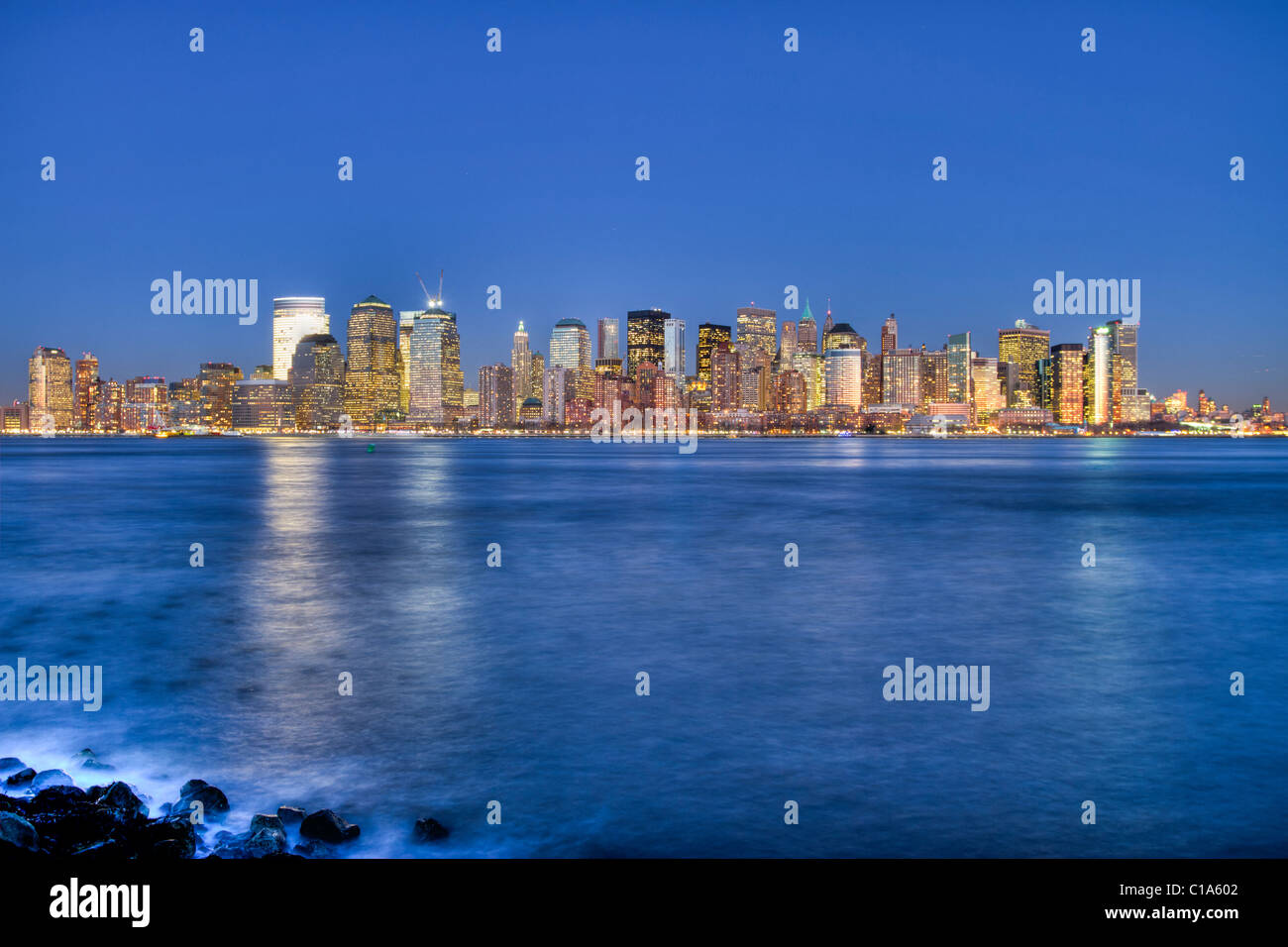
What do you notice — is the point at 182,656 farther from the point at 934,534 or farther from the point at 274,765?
the point at 934,534

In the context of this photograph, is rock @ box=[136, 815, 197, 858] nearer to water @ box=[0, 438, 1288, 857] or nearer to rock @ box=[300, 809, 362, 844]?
water @ box=[0, 438, 1288, 857]

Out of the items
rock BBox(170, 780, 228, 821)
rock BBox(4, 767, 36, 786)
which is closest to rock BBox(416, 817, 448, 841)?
rock BBox(170, 780, 228, 821)

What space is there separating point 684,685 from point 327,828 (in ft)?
22.0

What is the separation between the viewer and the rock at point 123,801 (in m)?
8.93

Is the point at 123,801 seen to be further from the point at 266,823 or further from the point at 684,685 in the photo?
the point at 684,685

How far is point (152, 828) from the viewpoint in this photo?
8.38 meters

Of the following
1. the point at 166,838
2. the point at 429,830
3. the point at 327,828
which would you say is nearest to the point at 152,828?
the point at 166,838

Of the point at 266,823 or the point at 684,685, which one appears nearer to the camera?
the point at 266,823

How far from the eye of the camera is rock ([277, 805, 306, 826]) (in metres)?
8.95

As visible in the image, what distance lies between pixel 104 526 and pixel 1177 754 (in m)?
43.1

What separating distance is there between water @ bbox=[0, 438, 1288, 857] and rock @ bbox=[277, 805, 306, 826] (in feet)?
1.66

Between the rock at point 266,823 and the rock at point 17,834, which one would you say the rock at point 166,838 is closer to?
the rock at point 266,823

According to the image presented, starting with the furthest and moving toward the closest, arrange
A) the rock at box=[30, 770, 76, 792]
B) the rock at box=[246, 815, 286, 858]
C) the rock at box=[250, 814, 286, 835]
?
the rock at box=[30, 770, 76, 792], the rock at box=[250, 814, 286, 835], the rock at box=[246, 815, 286, 858]

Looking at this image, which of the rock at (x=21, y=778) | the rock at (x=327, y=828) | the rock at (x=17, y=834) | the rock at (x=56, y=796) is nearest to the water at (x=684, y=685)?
the rock at (x=327, y=828)
